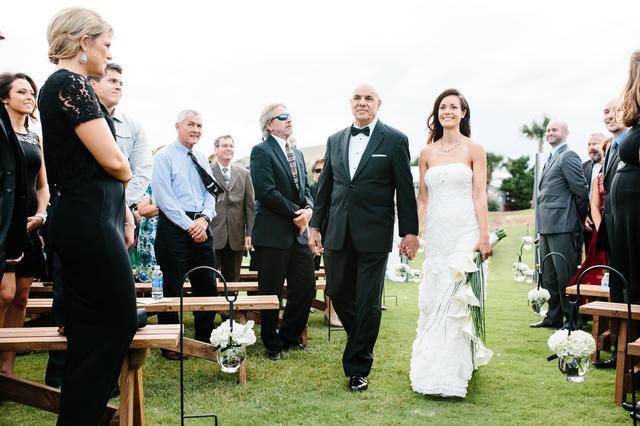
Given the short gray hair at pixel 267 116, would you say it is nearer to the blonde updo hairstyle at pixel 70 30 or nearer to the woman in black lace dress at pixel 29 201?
the woman in black lace dress at pixel 29 201

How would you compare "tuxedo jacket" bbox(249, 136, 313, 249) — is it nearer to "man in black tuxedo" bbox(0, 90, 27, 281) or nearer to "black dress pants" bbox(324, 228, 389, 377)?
"black dress pants" bbox(324, 228, 389, 377)

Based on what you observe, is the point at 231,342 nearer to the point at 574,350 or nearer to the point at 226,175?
the point at 574,350

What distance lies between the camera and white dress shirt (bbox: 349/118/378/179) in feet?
16.1

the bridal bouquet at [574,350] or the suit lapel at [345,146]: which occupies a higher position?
the suit lapel at [345,146]

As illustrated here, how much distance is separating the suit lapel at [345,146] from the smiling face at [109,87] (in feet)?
5.97

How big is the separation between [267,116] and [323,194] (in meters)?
1.10

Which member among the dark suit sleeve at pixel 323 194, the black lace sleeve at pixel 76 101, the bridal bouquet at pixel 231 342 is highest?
the black lace sleeve at pixel 76 101

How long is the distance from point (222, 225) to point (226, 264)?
0.58 metres

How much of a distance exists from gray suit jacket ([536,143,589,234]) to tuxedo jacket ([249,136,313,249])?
3.40 m

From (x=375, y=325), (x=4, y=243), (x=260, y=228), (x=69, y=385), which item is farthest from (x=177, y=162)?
(x=69, y=385)

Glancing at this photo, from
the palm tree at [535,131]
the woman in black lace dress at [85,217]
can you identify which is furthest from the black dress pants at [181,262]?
the palm tree at [535,131]

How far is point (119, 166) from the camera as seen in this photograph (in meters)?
2.66

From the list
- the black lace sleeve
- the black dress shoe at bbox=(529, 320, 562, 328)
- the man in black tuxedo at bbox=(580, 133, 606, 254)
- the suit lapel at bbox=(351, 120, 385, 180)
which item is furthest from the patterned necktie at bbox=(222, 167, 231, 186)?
the black lace sleeve

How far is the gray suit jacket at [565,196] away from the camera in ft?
24.1
